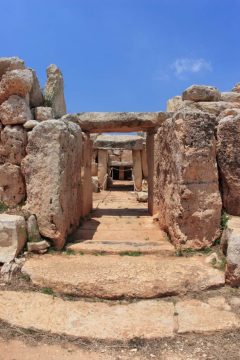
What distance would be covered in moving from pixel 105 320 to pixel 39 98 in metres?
4.47

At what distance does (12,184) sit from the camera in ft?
17.8

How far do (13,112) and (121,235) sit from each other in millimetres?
2710

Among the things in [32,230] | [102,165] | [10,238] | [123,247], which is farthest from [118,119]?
[102,165]

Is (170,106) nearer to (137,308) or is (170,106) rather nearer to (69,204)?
(69,204)

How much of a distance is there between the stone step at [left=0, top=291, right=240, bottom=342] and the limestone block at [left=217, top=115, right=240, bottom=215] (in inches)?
63.4

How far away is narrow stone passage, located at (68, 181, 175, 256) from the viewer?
5008 mm

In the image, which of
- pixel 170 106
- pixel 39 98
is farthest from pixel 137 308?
pixel 170 106

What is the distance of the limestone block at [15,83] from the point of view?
18.1 feet

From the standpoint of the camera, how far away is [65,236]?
5277 mm

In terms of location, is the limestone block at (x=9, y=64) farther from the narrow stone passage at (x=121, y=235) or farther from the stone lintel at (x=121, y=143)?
the stone lintel at (x=121, y=143)

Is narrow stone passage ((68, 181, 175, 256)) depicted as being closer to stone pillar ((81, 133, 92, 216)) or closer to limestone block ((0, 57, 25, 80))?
stone pillar ((81, 133, 92, 216))

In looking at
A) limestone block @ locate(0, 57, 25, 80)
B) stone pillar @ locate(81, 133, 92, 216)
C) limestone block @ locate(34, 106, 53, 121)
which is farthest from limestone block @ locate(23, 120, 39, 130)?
stone pillar @ locate(81, 133, 92, 216)

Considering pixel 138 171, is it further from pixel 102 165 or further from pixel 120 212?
pixel 120 212

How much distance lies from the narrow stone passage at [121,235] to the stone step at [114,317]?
3.93ft
